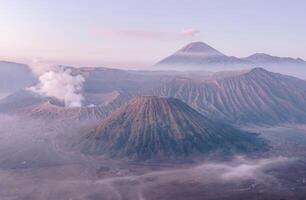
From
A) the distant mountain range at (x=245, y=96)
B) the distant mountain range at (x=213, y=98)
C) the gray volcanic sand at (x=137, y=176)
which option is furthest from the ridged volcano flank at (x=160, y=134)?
Answer: the distant mountain range at (x=245, y=96)

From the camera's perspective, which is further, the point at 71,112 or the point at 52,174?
the point at 71,112

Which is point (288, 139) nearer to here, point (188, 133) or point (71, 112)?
point (188, 133)

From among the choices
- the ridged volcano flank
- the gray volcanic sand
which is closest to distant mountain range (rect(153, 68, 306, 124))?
the ridged volcano flank

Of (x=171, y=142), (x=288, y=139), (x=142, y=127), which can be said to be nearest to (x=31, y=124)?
(x=142, y=127)

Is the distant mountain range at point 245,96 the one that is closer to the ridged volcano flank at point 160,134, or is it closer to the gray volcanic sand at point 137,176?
the ridged volcano flank at point 160,134

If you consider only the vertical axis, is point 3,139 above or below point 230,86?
below

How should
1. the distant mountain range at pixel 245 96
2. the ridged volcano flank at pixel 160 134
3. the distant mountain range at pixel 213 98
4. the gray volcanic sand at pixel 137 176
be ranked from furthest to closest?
the distant mountain range at pixel 245 96, the distant mountain range at pixel 213 98, the ridged volcano flank at pixel 160 134, the gray volcanic sand at pixel 137 176

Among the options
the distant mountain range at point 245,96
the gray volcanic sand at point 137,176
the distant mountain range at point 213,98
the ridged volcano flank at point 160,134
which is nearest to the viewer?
the gray volcanic sand at point 137,176
